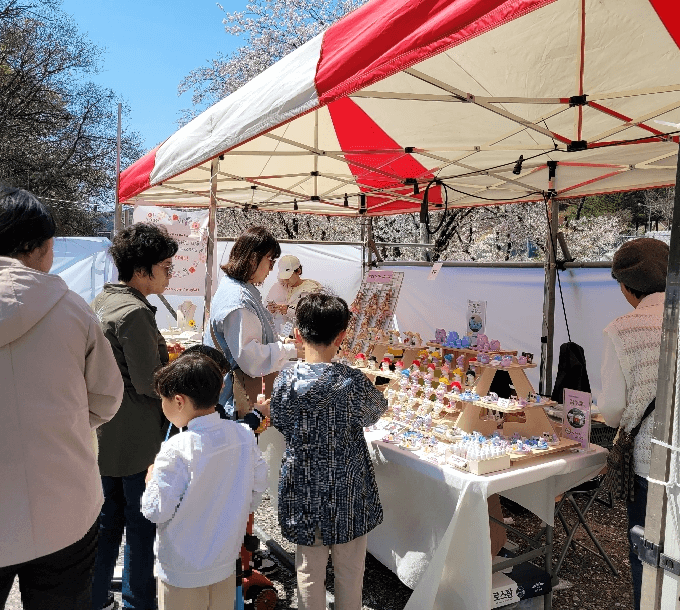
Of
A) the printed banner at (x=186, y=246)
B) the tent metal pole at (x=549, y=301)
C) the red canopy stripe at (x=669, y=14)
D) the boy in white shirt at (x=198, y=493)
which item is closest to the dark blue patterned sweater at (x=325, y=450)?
the boy in white shirt at (x=198, y=493)

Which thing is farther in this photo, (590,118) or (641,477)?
(590,118)

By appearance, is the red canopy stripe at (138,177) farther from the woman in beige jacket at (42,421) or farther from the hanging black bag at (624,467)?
the hanging black bag at (624,467)

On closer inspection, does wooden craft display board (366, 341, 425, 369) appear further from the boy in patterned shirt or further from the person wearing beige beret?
the person wearing beige beret

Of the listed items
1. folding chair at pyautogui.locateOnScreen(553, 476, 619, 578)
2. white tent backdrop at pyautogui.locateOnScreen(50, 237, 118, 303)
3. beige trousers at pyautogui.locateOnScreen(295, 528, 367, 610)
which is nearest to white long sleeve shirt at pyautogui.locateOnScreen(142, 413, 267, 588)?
beige trousers at pyautogui.locateOnScreen(295, 528, 367, 610)

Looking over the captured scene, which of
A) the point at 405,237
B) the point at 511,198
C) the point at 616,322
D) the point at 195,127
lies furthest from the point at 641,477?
the point at 405,237

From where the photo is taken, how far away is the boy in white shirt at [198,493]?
5.27 feet

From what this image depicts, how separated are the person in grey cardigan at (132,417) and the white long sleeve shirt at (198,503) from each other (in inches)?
18.6

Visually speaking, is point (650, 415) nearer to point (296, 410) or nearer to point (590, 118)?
point (296, 410)

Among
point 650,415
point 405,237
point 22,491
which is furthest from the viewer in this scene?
point 405,237

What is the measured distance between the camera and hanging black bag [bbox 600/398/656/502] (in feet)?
5.98

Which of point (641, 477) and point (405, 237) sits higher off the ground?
point (405, 237)

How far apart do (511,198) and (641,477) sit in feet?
11.7

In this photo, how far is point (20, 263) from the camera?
1298 mm

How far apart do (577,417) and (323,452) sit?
1.20 m
